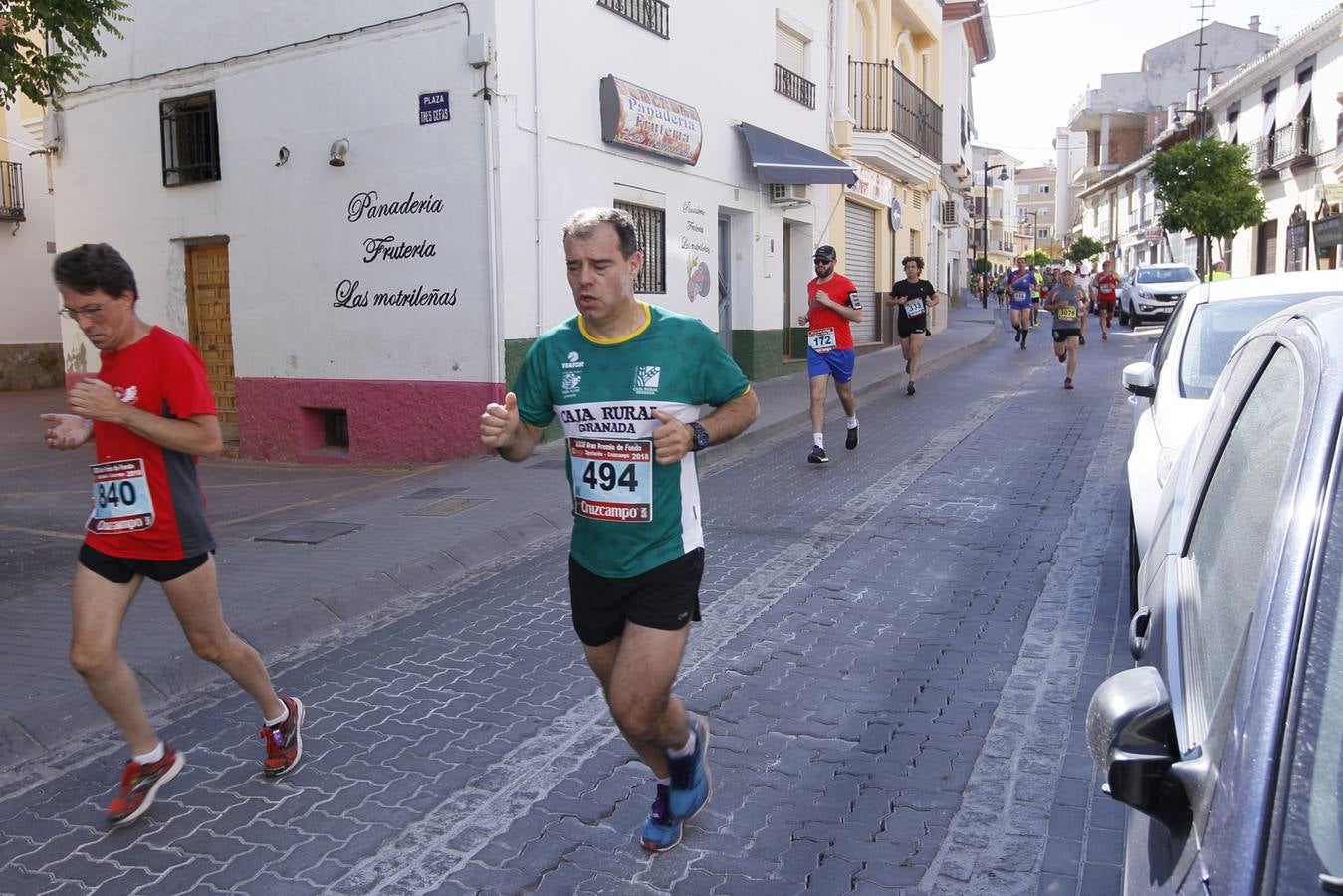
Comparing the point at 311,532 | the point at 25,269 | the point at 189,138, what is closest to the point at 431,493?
the point at 311,532

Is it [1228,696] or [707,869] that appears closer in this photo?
[1228,696]

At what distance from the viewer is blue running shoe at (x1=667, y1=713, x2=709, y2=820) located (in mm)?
3422

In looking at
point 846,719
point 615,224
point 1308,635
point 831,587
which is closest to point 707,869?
point 846,719

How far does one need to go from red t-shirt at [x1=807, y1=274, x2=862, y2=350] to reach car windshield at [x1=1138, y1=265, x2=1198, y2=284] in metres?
25.0

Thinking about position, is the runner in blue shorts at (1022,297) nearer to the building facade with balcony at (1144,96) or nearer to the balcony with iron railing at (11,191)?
the balcony with iron railing at (11,191)

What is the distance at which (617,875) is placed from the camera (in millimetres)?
3283

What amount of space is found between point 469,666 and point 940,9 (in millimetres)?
28093

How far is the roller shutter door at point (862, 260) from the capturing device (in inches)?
877

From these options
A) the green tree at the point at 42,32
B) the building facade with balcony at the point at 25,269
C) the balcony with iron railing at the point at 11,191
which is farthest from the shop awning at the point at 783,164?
the balcony with iron railing at the point at 11,191

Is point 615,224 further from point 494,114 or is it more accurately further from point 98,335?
point 494,114

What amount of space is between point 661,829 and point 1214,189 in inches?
1600

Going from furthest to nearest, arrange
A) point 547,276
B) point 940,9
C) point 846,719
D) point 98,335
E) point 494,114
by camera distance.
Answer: point 940,9 → point 547,276 → point 494,114 → point 846,719 → point 98,335

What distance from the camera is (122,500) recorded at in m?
3.71

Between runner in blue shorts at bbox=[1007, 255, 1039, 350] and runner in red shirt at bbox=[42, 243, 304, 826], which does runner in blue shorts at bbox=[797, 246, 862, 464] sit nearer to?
runner in red shirt at bbox=[42, 243, 304, 826]
